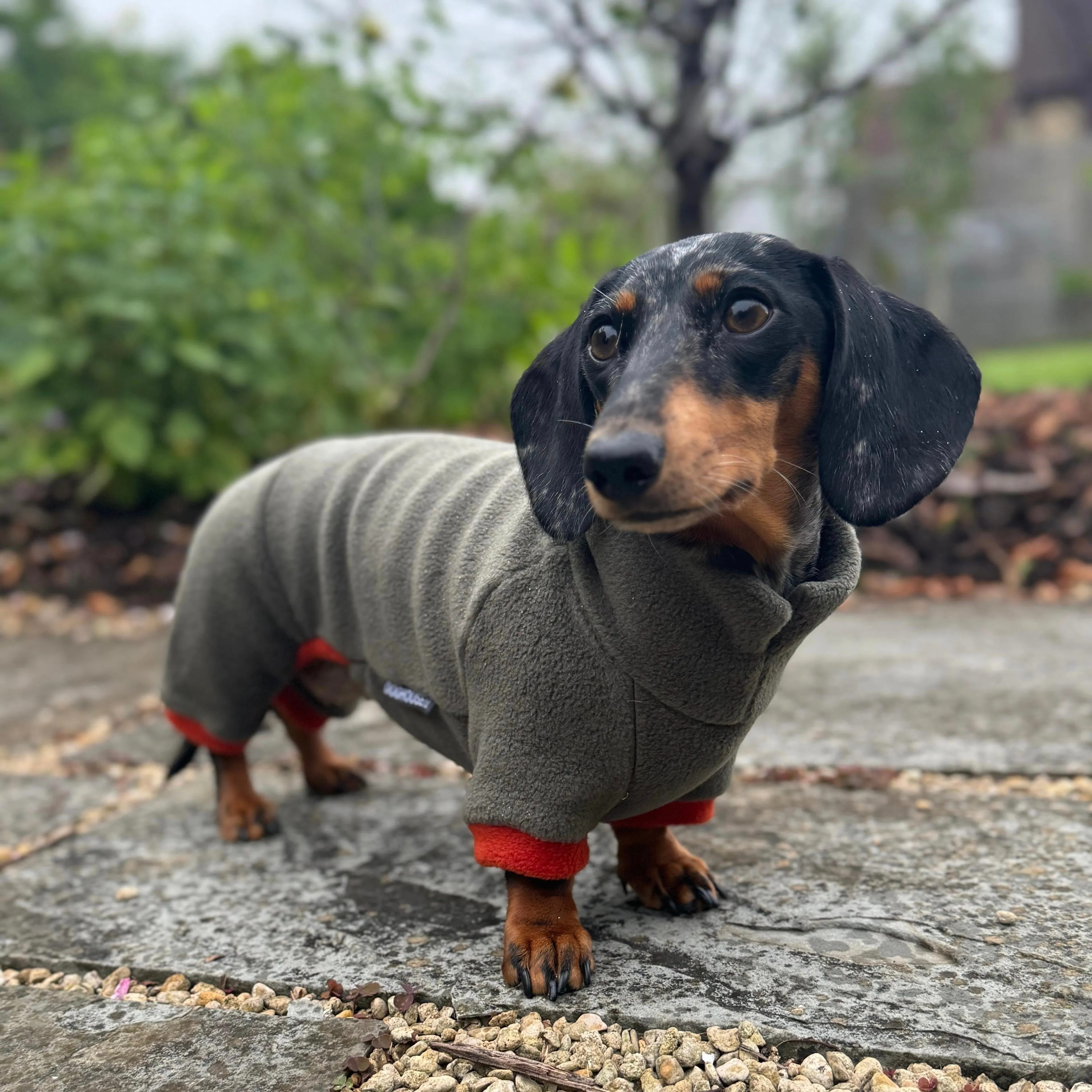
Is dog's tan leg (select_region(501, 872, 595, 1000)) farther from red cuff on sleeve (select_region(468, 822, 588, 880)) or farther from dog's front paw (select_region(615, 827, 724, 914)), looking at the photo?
dog's front paw (select_region(615, 827, 724, 914))

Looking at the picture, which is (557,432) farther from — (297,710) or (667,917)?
(297,710)

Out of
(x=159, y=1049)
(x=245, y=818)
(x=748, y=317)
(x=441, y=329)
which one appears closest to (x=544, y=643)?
(x=748, y=317)

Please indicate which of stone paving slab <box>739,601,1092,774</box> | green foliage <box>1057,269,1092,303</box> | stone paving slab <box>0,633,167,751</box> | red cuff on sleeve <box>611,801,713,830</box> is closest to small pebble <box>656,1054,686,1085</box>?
red cuff on sleeve <box>611,801,713,830</box>

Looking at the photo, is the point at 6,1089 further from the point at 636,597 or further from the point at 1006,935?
the point at 1006,935

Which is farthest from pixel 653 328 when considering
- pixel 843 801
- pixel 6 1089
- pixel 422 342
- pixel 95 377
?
pixel 422 342

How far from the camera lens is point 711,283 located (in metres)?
1.51

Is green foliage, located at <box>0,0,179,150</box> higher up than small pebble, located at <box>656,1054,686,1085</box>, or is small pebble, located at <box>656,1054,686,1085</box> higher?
green foliage, located at <box>0,0,179,150</box>

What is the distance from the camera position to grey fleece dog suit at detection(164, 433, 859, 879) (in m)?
1.54

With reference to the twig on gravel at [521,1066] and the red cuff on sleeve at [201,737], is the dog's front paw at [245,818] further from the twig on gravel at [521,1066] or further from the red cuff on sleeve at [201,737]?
the twig on gravel at [521,1066]

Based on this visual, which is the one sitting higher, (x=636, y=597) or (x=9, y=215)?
(x=9, y=215)

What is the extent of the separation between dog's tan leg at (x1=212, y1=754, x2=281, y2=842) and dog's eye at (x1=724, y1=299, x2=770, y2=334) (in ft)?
4.74

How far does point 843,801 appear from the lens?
7.19 feet

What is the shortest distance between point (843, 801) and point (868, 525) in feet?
2.84

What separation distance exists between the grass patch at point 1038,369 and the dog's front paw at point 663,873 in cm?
403
